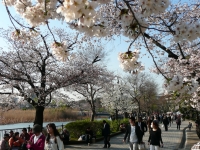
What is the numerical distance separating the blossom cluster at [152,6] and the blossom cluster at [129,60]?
2.58 ft

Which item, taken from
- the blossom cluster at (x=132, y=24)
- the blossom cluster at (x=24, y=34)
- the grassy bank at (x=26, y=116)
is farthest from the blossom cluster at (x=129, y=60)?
the grassy bank at (x=26, y=116)

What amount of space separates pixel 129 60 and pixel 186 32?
0.76 meters

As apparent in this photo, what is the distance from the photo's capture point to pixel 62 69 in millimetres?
15117

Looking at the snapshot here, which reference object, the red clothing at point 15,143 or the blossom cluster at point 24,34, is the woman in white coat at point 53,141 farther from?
the red clothing at point 15,143

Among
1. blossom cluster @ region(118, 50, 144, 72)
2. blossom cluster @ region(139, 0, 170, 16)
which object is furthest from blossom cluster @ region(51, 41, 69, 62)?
blossom cluster @ region(139, 0, 170, 16)

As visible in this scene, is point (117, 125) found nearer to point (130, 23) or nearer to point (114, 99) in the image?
point (114, 99)

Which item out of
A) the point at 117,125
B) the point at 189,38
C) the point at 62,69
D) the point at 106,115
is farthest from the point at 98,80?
the point at 106,115

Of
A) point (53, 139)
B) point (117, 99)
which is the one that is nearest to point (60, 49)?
point (53, 139)

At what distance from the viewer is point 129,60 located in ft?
11.1

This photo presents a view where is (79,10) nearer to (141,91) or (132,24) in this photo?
(132,24)

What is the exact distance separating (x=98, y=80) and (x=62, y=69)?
2597mm

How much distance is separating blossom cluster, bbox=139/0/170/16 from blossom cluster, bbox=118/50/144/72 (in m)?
0.79

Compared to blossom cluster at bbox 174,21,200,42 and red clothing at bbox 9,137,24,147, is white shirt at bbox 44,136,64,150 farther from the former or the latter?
blossom cluster at bbox 174,21,200,42

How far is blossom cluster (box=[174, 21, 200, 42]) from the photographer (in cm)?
317
